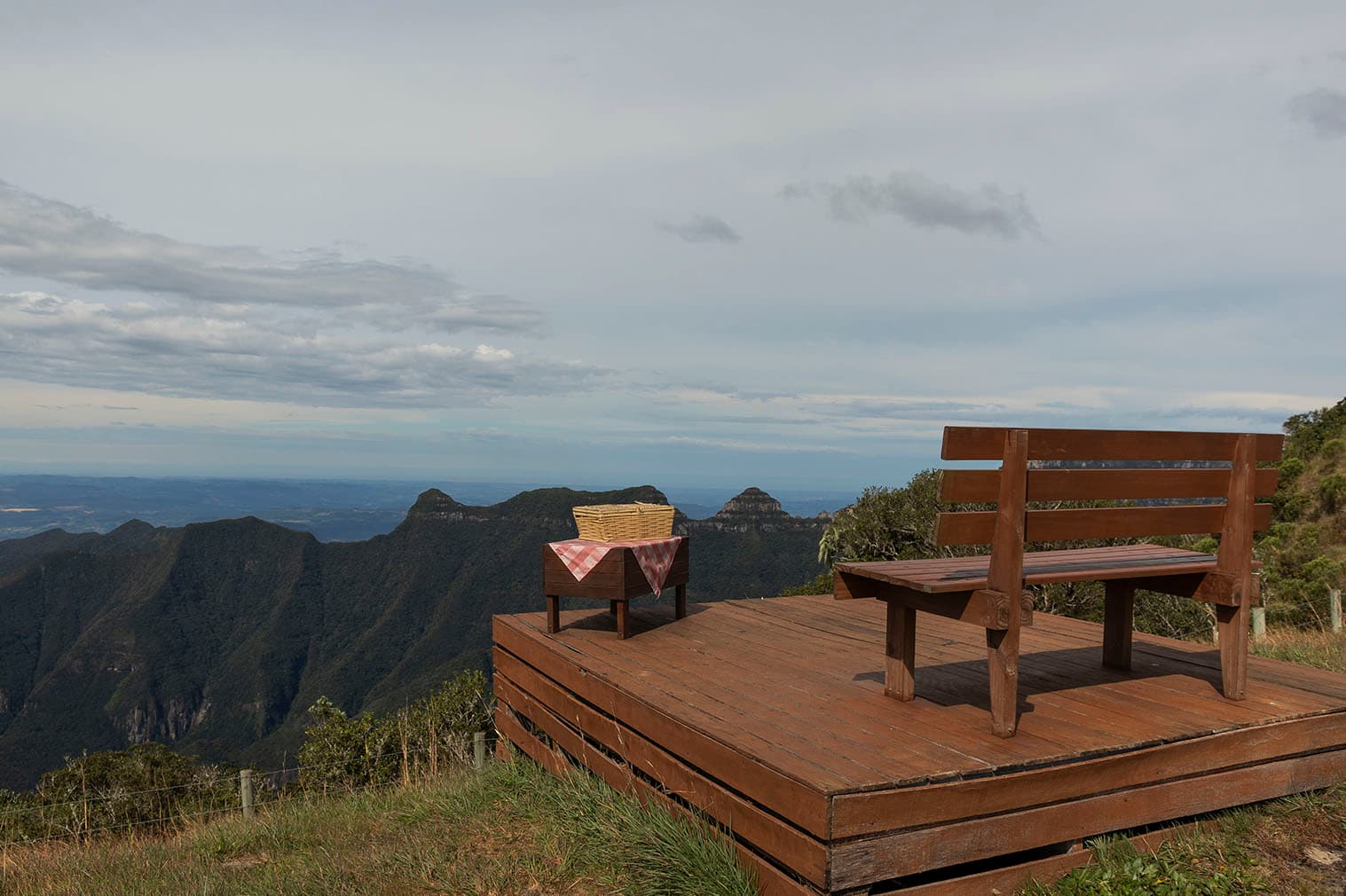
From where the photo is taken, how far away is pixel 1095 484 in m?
4.03

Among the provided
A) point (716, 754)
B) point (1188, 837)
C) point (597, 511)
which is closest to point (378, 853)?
point (716, 754)

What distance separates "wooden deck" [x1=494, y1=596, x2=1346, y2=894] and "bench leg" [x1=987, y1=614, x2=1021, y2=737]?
70 mm

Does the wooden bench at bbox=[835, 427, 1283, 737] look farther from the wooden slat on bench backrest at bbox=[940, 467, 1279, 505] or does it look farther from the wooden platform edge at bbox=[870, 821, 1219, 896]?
the wooden platform edge at bbox=[870, 821, 1219, 896]

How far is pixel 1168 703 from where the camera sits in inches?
179

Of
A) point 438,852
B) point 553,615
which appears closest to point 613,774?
point 438,852

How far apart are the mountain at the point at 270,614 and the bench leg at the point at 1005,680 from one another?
230ft

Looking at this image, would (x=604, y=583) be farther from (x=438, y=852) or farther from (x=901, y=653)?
(x=901, y=653)

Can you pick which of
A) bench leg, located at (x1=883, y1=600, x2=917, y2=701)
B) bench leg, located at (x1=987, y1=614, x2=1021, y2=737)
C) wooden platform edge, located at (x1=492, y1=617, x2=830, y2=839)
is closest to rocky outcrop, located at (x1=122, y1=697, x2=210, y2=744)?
wooden platform edge, located at (x1=492, y1=617, x2=830, y2=839)

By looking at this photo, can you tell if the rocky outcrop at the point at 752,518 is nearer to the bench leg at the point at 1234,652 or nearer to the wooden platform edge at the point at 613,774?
the wooden platform edge at the point at 613,774

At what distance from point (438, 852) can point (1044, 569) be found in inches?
124

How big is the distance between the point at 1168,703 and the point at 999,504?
1.59 meters

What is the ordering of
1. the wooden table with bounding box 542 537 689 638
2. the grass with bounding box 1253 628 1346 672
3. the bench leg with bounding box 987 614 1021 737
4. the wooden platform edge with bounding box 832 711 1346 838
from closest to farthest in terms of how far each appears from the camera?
the wooden platform edge with bounding box 832 711 1346 838, the bench leg with bounding box 987 614 1021 737, the wooden table with bounding box 542 537 689 638, the grass with bounding box 1253 628 1346 672

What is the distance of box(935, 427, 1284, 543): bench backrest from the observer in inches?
151

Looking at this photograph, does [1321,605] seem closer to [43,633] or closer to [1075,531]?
[1075,531]
